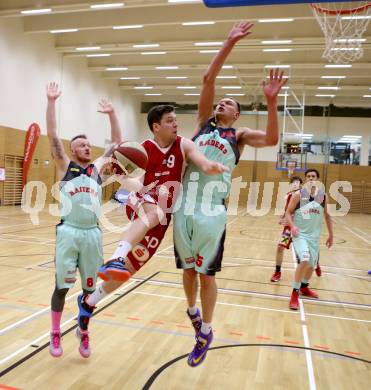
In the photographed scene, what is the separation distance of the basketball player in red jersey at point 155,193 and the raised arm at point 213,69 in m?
0.30

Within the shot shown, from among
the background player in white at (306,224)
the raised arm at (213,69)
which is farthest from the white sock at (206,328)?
the background player in white at (306,224)

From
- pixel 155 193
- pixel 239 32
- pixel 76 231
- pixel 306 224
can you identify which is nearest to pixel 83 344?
pixel 76 231

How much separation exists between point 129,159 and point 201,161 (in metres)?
0.65

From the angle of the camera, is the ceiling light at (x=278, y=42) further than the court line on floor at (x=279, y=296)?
Yes

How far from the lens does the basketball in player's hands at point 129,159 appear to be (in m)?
3.40

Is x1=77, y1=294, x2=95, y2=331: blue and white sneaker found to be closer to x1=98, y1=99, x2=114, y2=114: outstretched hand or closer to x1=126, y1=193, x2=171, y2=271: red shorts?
x1=126, y1=193, x2=171, y2=271: red shorts

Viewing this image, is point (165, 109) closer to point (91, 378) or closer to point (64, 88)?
point (91, 378)

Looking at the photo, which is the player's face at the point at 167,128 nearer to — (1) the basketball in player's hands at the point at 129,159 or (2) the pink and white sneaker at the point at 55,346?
(1) the basketball in player's hands at the point at 129,159

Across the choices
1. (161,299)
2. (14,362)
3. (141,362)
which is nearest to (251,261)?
(161,299)

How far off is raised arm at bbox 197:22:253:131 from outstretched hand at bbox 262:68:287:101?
39 centimetres

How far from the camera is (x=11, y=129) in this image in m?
18.3

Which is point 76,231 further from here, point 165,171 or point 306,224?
point 306,224

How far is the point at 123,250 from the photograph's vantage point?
10.4 feet

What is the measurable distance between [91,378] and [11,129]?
16.8 m
